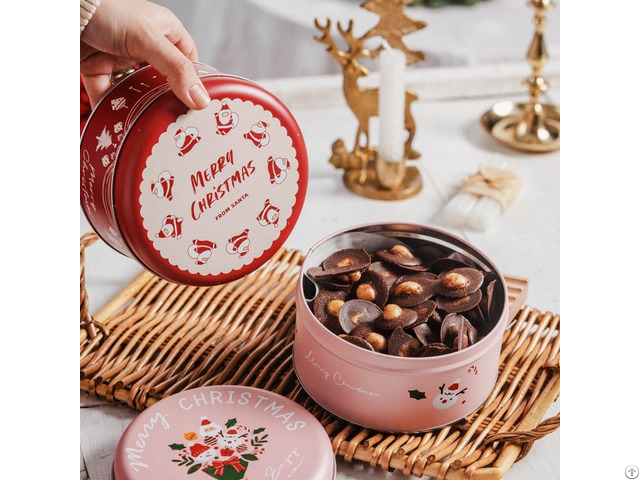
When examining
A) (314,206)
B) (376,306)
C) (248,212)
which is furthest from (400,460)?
(314,206)

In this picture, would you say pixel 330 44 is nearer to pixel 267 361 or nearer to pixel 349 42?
pixel 349 42

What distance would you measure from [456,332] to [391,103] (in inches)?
19.3

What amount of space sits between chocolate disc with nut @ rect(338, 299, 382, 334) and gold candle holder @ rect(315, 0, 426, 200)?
17.6 inches

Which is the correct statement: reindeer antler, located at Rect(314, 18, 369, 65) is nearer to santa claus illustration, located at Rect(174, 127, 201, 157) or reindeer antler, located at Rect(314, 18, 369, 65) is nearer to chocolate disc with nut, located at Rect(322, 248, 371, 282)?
chocolate disc with nut, located at Rect(322, 248, 371, 282)

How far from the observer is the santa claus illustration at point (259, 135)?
30.2 inches

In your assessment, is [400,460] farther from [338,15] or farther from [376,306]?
[338,15]

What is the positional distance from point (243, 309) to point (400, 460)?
0.98 feet

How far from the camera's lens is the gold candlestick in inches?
55.6

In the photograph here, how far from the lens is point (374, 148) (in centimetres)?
135

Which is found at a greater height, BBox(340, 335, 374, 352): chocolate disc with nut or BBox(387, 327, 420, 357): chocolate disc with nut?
BBox(340, 335, 374, 352): chocolate disc with nut

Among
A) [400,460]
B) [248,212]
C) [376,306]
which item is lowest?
[400,460]

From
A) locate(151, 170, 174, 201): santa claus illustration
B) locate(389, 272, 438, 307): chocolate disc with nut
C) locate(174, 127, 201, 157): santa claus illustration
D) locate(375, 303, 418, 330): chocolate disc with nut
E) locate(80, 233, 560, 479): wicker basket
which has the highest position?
locate(174, 127, 201, 157): santa claus illustration

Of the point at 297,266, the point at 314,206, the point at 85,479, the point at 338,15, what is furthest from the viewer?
the point at 338,15

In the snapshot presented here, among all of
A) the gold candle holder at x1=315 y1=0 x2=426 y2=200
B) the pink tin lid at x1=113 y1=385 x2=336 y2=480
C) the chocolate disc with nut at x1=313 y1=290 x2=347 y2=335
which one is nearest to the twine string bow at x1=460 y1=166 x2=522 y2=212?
the gold candle holder at x1=315 y1=0 x2=426 y2=200
